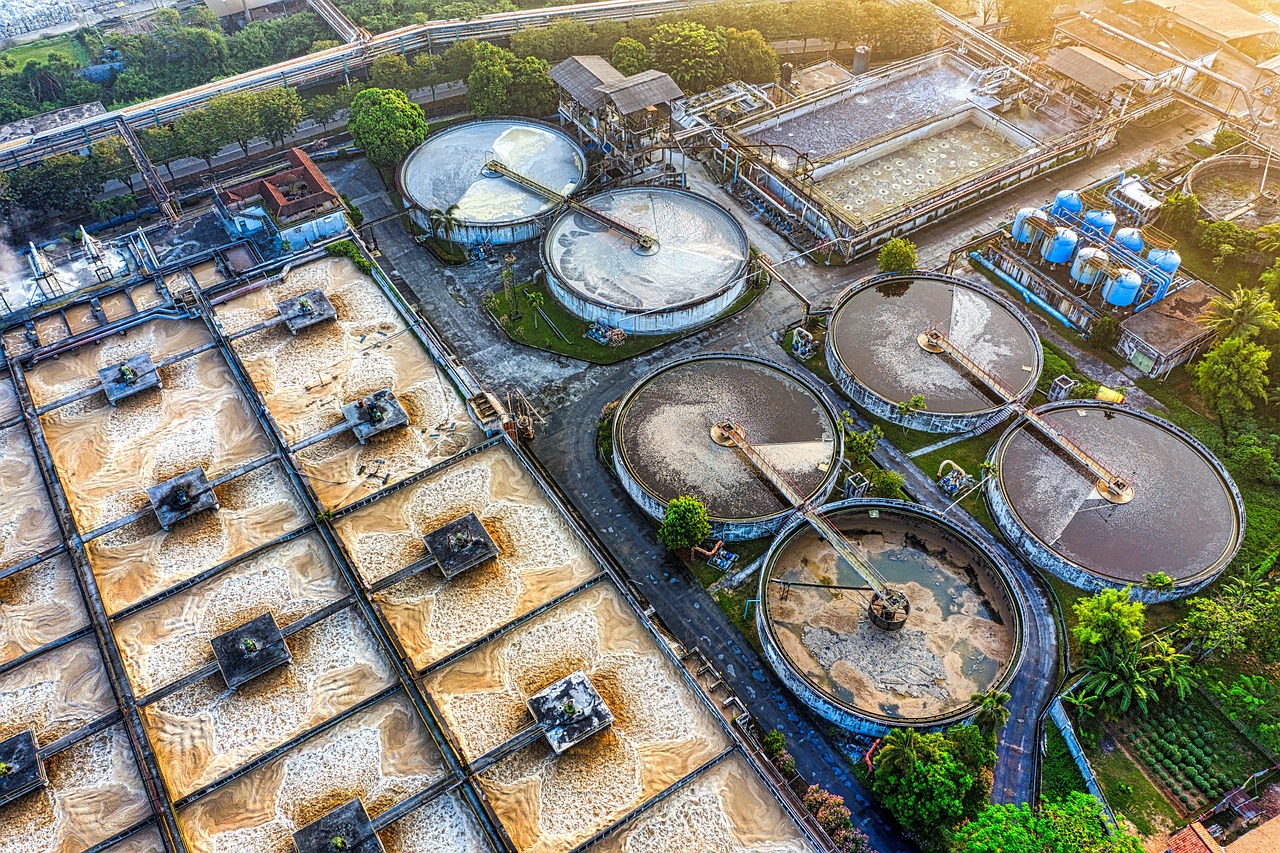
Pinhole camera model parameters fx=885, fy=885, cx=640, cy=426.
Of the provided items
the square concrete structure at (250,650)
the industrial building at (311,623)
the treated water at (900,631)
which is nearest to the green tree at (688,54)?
the industrial building at (311,623)

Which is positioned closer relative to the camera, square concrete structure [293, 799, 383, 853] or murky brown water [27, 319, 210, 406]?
square concrete structure [293, 799, 383, 853]

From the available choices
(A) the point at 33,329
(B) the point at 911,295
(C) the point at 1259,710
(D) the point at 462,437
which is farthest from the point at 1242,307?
Answer: (A) the point at 33,329

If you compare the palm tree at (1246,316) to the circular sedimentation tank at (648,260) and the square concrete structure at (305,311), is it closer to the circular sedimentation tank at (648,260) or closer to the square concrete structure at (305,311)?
the circular sedimentation tank at (648,260)

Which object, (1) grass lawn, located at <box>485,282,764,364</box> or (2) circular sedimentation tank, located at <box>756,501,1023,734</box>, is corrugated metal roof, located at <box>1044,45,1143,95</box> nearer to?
(1) grass lawn, located at <box>485,282,764,364</box>

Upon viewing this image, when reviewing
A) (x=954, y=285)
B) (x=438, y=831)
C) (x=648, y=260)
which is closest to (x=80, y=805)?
(x=438, y=831)

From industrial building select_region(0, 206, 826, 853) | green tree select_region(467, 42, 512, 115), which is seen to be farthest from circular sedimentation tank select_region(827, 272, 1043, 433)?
green tree select_region(467, 42, 512, 115)

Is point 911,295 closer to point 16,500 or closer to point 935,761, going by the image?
point 935,761

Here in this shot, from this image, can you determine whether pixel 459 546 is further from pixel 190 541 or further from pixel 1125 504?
pixel 1125 504
